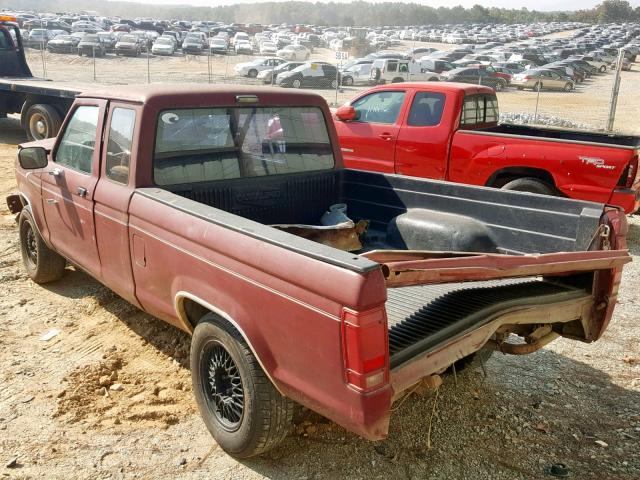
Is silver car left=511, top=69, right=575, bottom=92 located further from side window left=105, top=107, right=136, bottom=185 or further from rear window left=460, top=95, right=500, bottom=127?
side window left=105, top=107, right=136, bottom=185

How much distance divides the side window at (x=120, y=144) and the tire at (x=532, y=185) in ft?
15.4

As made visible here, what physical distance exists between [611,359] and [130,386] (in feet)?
11.4

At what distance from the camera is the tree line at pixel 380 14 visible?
113 m

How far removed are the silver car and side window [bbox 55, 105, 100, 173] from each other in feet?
111

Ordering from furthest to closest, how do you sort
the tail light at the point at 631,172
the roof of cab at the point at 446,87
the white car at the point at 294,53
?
1. the white car at the point at 294,53
2. the roof of cab at the point at 446,87
3. the tail light at the point at 631,172

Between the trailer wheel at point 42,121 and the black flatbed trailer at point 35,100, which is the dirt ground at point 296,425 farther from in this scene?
the trailer wheel at point 42,121

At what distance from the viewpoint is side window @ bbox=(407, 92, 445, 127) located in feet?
25.2

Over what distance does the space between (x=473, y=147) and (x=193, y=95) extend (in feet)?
14.7

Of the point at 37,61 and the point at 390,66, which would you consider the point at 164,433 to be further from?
the point at 37,61

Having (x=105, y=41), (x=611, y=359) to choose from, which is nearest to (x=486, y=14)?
(x=105, y=41)

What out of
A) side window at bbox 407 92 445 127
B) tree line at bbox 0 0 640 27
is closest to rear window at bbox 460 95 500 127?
side window at bbox 407 92 445 127

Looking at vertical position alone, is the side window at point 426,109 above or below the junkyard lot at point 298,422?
above

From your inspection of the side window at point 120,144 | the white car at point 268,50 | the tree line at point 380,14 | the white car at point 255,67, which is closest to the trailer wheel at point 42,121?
the side window at point 120,144

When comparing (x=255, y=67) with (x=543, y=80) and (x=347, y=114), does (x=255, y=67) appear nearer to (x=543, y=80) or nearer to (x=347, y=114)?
(x=543, y=80)
